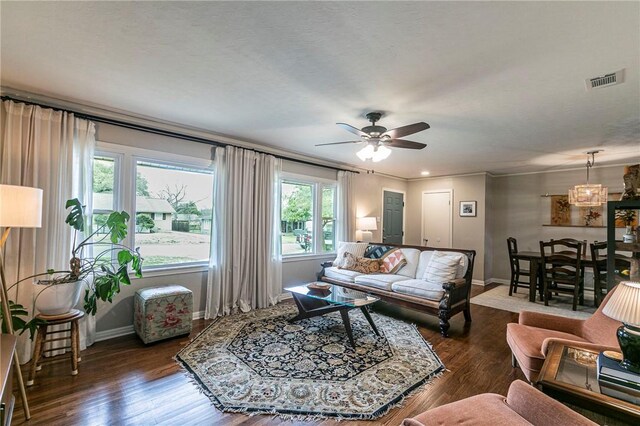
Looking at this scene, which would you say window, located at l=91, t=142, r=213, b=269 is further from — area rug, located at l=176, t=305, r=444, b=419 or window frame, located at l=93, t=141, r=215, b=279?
area rug, located at l=176, t=305, r=444, b=419

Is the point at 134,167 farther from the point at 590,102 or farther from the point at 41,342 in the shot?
the point at 590,102

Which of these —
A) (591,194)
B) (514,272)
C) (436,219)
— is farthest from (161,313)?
(591,194)

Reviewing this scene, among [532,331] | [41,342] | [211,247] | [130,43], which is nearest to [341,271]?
[211,247]

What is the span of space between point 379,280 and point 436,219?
3675 millimetres

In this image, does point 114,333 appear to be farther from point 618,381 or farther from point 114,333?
point 618,381

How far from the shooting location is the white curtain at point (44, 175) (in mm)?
2635

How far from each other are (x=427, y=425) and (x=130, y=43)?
281 centimetres

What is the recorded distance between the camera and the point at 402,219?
7492 mm

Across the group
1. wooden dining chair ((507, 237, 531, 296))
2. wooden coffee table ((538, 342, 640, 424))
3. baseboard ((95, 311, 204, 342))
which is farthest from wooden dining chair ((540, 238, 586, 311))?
baseboard ((95, 311, 204, 342))

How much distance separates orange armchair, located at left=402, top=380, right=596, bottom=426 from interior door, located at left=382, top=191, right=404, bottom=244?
17.8 ft

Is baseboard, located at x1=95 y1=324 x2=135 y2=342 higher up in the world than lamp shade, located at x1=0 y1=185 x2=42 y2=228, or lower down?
lower down

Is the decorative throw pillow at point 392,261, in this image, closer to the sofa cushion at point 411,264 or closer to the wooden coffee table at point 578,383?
the sofa cushion at point 411,264

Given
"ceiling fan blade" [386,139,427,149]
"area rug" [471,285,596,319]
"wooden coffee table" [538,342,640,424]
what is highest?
"ceiling fan blade" [386,139,427,149]

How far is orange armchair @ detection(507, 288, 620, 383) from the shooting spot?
6.65ft
